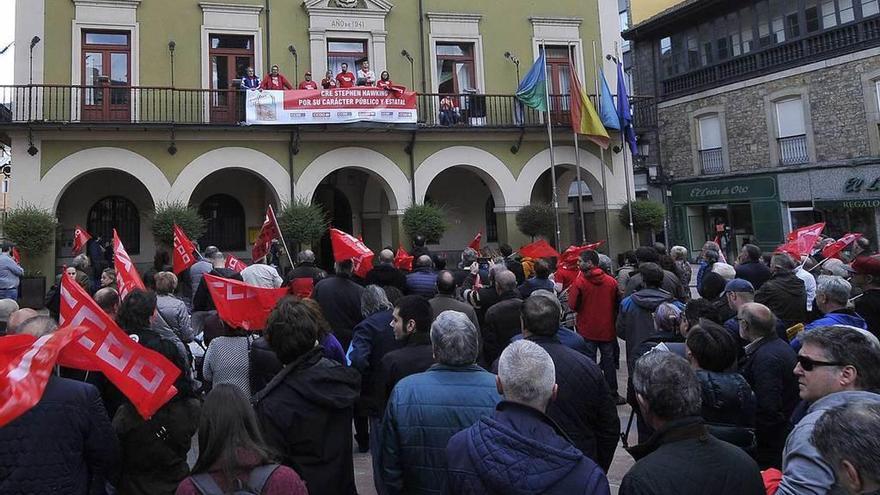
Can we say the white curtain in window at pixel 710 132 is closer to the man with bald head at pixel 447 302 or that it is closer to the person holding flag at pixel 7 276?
the man with bald head at pixel 447 302

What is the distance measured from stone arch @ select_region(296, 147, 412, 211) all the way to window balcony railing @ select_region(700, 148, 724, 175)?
15.2 m

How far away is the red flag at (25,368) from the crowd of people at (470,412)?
0.79 ft

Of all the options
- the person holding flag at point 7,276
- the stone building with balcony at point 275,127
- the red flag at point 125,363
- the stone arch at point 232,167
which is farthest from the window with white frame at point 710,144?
the red flag at point 125,363

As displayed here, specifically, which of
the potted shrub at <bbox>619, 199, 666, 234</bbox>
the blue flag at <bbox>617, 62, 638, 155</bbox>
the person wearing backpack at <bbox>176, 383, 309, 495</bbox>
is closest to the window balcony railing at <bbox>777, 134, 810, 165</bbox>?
the potted shrub at <bbox>619, 199, 666, 234</bbox>

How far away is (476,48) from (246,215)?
9.24 meters

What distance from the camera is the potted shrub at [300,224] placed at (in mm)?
15984

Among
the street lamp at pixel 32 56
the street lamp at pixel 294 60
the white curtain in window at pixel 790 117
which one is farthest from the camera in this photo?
the white curtain in window at pixel 790 117

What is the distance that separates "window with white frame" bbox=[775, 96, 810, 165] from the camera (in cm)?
2292

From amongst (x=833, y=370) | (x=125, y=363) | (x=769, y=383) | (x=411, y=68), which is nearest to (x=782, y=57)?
(x=411, y=68)

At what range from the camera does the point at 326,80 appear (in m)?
17.0

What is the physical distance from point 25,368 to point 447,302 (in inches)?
147

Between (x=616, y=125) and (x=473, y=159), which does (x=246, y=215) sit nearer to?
(x=473, y=159)

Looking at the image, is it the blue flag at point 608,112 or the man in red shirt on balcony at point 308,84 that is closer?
the man in red shirt on balcony at point 308,84

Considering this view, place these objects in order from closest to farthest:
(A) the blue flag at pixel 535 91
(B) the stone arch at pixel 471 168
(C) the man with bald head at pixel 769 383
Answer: (C) the man with bald head at pixel 769 383
(A) the blue flag at pixel 535 91
(B) the stone arch at pixel 471 168
